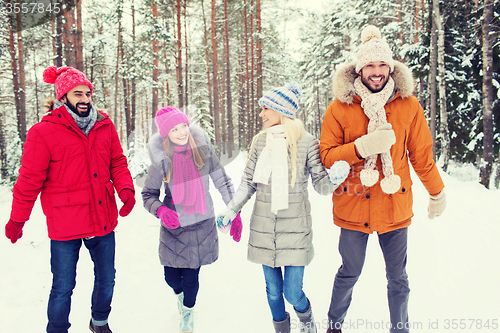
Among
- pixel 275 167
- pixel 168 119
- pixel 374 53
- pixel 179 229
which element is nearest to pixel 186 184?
pixel 179 229

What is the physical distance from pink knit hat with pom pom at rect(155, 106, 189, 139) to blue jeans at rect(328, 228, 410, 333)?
2.07 metres

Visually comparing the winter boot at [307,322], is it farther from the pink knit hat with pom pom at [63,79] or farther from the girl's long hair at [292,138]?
the pink knit hat with pom pom at [63,79]

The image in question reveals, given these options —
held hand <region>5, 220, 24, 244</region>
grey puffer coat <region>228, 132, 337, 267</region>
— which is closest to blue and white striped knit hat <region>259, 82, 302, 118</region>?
grey puffer coat <region>228, 132, 337, 267</region>

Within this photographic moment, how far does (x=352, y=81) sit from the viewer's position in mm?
2736

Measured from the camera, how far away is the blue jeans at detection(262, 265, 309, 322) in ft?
8.96

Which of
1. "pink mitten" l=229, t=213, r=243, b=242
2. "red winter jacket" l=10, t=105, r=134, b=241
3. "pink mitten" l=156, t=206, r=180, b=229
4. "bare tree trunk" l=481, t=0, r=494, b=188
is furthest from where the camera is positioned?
"bare tree trunk" l=481, t=0, r=494, b=188

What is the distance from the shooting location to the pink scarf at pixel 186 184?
309 centimetres

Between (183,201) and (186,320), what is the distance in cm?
132

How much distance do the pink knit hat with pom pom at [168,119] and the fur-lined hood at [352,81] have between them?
1.64 metres

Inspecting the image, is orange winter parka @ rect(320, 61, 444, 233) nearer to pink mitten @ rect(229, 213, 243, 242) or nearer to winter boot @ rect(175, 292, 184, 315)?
pink mitten @ rect(229, 213, 243, 242)

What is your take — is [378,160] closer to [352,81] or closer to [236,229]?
[352,81]

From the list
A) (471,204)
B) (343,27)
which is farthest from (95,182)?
(343,27)

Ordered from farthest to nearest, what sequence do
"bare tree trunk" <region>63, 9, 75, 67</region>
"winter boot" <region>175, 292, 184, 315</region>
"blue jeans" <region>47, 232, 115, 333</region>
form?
"bare tree trunk" <region>63, 9, 75, 67</region> < "winter boot" <region>175, 292, 184, 315</region> < "blue jeans" <region>47, 232, 115, 333</region>

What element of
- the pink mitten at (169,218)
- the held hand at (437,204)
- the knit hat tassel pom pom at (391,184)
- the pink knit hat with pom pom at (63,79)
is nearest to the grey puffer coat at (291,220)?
the knit hat tassel pom pom at (391,184)
